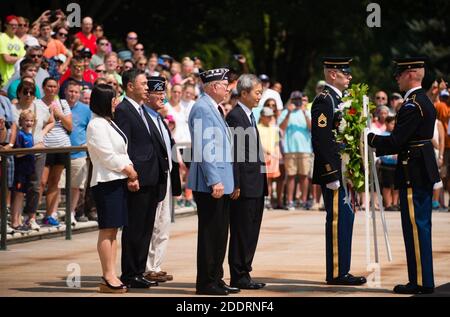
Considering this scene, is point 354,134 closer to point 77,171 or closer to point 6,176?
point 6,176

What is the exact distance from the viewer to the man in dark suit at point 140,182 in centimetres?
1260

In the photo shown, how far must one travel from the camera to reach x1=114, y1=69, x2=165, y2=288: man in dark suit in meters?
12.6

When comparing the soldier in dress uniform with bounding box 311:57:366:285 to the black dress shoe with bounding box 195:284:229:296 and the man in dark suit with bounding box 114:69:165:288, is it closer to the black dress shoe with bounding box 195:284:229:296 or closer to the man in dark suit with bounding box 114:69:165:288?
the black dress shoe with bounding box 195:284:229:296

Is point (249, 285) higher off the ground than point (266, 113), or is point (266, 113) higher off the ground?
point (266, 113)

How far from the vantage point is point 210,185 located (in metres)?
12.0

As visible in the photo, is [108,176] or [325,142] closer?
[108,176]

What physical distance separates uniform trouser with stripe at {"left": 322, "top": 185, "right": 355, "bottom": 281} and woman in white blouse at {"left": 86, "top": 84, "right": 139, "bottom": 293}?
1984mm

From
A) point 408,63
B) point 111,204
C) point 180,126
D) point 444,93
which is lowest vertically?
point 111,204

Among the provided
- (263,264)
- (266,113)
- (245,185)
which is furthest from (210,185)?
(266,113)

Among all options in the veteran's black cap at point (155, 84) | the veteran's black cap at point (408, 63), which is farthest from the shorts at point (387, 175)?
the veteran's black cap at point (408, 63)

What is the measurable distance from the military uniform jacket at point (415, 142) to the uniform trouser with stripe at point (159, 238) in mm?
2378

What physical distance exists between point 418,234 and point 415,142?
0.86 m

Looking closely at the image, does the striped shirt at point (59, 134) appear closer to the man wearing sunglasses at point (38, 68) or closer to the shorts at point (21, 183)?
the shorts at point (21, 183)

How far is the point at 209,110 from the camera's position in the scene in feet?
40.0
